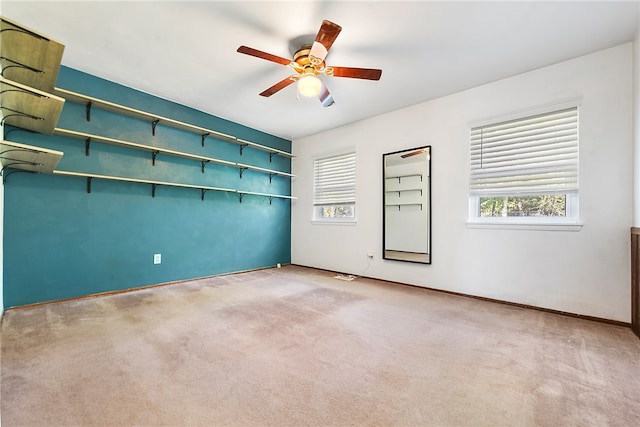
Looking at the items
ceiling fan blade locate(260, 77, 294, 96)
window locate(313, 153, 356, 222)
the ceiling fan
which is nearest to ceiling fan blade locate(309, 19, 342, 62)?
the ceiling fan

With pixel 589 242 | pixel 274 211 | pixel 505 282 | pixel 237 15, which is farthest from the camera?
pixel 274 211

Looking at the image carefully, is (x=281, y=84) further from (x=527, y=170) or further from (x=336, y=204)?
(x=527, y=170)

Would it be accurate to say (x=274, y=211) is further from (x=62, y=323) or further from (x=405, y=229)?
(x=62, y=323)

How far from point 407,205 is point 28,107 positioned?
3.89 metres

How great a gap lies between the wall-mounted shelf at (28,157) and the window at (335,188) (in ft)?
11.4

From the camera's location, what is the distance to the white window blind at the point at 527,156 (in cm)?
267

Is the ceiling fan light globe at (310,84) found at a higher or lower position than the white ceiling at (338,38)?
lower

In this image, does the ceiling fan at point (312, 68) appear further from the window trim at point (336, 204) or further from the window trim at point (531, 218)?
the window trim at point (336, 204)

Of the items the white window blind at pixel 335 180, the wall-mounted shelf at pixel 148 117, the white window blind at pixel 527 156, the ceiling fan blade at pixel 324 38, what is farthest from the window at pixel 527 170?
the wall-mounted shelf at pixel 148 117

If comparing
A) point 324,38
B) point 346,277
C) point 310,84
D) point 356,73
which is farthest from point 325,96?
point 346,277

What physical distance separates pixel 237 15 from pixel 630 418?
11.0 feet

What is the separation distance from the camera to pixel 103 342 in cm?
194

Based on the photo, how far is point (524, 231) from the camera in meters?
2.87

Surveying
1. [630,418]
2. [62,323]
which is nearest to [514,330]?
[630,418]
